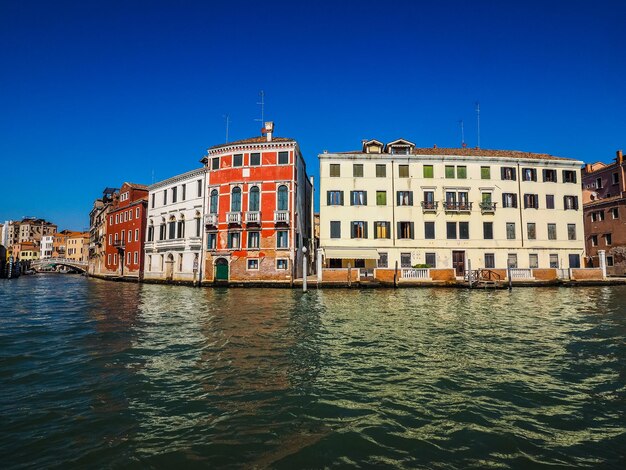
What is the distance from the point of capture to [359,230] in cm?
3266

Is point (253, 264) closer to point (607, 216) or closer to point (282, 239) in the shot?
point (282, 239)

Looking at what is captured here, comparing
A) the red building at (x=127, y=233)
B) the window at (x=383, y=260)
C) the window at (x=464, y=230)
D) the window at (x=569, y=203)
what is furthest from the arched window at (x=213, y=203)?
the window at (x=569, y=203)

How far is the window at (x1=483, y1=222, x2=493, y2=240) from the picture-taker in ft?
108

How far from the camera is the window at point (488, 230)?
32.8m

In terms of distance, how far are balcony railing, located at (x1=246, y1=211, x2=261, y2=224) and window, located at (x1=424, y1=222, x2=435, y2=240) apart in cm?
1439

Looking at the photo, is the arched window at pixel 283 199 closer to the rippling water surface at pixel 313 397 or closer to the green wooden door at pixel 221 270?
the green wooden door at pixel 221 270

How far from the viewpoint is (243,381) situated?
6195mm

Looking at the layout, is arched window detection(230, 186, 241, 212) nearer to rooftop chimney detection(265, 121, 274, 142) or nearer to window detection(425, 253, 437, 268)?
rooftop chimney detection(265, 121, 274, 142)

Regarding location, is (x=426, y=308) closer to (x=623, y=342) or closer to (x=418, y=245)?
(x=623, y=342)

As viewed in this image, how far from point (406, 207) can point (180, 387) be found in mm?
29230

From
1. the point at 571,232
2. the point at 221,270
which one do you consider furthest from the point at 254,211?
the point at 571,232

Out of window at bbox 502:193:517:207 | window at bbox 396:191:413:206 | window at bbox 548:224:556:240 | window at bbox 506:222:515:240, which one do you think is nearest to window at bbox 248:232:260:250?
window at bbox 396:191:413:206

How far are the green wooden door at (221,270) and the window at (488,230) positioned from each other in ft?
74.6

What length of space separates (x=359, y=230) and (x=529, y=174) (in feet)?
52.9
